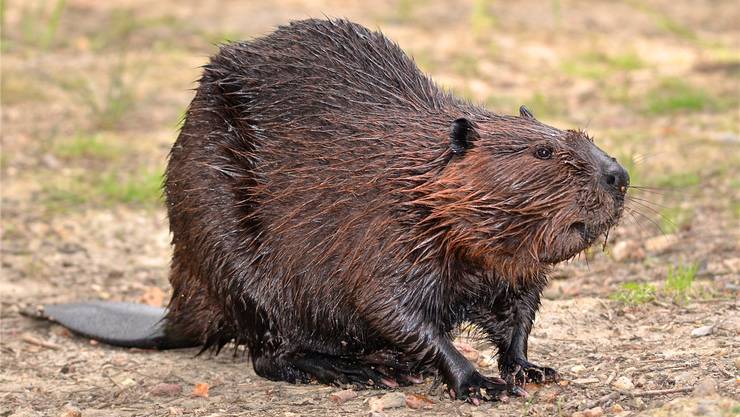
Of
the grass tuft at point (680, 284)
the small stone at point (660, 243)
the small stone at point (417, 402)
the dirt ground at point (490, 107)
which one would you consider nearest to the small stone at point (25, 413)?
the dirt ground at point (490, 107)

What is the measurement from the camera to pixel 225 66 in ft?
14.3

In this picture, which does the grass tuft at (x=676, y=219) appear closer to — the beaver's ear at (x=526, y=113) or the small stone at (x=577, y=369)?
the small stone at (x=577, y=369)

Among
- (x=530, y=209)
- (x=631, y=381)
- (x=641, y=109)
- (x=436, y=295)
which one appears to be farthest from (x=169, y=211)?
(x=641, y=109)

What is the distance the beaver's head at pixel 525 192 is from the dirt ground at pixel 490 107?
38 centimetres

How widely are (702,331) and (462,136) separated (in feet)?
3.69

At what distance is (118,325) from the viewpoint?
4.62 metres

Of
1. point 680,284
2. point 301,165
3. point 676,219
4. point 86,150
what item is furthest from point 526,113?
point 86,150

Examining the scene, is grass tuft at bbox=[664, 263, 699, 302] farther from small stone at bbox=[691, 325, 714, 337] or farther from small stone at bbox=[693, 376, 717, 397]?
small stone at bbox=[693, 376, 717, 397]

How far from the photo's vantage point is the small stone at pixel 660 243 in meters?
5.36

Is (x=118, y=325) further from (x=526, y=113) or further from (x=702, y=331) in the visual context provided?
(x=702, y=331)

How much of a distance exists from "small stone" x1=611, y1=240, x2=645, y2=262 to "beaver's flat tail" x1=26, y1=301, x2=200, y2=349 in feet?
6.22

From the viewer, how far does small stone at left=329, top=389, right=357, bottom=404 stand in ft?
12.6

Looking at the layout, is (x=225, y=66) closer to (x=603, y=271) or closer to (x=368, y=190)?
(x=368, y=190)

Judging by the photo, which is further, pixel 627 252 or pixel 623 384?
pixel 627 252
